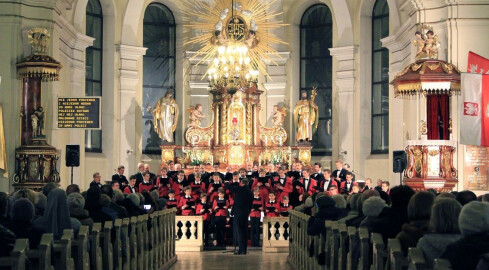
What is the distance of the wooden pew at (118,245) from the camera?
1077 cm

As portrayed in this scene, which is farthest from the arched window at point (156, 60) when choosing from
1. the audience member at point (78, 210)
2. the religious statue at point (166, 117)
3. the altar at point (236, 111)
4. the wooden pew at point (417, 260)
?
the wooden pew at point (417, 260)

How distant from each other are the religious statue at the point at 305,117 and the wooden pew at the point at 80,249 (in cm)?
1730

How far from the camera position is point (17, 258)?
675 cm

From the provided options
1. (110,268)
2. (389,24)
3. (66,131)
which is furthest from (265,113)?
(110,268)

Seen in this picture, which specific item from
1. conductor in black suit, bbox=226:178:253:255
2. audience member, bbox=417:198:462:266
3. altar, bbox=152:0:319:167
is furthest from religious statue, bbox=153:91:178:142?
audience member, bbox=417:198:462:266

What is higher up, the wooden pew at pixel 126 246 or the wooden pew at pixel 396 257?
the wooden pew at pixel 396 257

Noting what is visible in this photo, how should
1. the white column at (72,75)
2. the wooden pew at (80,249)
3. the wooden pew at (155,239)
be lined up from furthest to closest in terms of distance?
the white column at (72,75)
the wooden pew at (155,239)
the wooden pew at (80,249)

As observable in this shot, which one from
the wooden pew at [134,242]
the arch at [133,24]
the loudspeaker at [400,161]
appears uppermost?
the arch at [133,24]

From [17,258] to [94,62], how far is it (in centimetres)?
1944

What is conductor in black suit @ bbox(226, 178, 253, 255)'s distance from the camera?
18344 mm

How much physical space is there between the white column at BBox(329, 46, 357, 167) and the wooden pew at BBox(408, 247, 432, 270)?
19830 mm

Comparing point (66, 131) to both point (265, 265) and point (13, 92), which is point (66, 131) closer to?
point (13, 92)

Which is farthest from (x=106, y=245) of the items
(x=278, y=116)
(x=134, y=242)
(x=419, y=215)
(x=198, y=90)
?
(x=198, y=90)

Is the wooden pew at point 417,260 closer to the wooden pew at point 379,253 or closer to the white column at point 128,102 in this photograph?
the wooden pew at point 379,253
